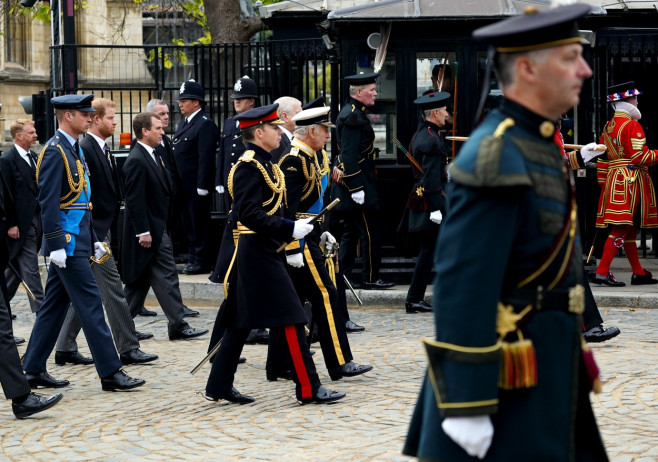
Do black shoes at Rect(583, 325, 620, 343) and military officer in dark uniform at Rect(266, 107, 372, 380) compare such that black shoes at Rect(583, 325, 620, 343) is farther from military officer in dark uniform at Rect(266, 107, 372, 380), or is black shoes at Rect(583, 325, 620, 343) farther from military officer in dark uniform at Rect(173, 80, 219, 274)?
military officer in dark uniform at Rect(173, 80, 219, 274)

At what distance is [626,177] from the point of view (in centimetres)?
1207

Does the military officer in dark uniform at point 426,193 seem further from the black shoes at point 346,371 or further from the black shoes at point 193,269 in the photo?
the black shoes at point 346,371

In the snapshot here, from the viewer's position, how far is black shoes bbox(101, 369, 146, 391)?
313 inches

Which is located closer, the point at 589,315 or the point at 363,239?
the point at 589,315

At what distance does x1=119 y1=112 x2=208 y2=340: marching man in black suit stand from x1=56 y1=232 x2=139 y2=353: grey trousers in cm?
95

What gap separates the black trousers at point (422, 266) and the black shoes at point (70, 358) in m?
3.30

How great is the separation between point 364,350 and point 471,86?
4.04 meters

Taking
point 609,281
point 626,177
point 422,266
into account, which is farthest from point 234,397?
point 626,177

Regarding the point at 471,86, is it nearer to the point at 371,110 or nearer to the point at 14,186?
the point at 371,110

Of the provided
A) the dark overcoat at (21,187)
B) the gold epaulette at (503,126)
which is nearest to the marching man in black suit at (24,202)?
the dark overcoat at (21,187)

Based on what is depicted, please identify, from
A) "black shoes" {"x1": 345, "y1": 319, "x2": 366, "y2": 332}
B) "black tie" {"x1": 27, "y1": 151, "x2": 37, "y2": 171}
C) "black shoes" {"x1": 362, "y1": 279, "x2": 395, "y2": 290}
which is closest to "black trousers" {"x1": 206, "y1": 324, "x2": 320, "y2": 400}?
"black shoes" {"x1": 345, "y1": 319, "x2": 366, "y2": 332}

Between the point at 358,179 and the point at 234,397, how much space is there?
455 cm

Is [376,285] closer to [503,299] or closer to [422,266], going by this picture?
[422,266]

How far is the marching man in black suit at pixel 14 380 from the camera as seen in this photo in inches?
274
